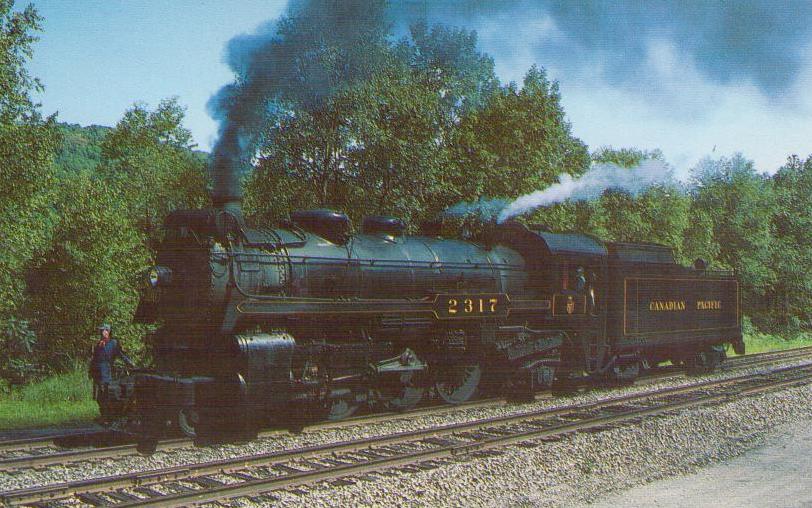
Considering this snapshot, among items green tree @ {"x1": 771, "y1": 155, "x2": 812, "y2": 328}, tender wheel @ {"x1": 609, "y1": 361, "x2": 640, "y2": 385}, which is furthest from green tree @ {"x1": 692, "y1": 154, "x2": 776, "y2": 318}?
tender wheel @ {"x1": 609, "y1": 361, "x2": 640, "y2": 385}

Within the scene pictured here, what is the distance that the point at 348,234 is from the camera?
12391mm

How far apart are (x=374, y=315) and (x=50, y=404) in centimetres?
835

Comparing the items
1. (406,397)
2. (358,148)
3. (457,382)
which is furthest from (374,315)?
(358,148)

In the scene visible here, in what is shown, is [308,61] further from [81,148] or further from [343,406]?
[81,148]

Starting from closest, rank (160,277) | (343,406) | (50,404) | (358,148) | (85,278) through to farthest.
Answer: (160,277)
(343,406)
(50,404)
(358,148)
(85,278)

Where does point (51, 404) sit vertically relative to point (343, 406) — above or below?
below

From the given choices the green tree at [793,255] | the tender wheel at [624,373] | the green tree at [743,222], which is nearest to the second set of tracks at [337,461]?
the tender wheel at [624,373]

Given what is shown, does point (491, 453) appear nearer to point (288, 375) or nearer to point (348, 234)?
point (288, 375)

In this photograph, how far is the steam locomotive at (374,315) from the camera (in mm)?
10414

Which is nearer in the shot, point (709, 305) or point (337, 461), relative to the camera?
point (337, 461)

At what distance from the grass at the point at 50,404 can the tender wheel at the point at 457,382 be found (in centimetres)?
649

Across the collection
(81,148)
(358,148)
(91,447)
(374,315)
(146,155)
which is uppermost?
(81,148)

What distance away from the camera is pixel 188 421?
11.3 metres

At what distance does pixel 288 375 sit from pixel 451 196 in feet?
43.1
